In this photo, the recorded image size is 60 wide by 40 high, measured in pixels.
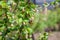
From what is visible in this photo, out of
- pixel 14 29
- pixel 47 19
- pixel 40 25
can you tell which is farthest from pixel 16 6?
pixel 47 19

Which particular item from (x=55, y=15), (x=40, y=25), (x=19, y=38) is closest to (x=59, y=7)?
(x=55, y=15)

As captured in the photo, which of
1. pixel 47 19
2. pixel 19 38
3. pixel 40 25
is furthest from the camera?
pixel 47 19

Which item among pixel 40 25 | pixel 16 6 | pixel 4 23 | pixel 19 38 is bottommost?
pixel 40 25

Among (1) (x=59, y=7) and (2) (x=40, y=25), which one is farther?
(1) (x=59, y=7)

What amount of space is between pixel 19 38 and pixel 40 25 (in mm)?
3039

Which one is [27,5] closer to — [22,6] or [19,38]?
[22,6]

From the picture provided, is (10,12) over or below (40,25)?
over

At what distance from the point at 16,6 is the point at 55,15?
3599mm

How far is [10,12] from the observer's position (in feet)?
4.47

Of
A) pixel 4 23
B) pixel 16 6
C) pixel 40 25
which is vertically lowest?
pixel 40 25

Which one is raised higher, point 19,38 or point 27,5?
point 27,5

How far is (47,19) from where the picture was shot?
4.91 meters

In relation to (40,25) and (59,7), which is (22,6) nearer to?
A: (40,25)

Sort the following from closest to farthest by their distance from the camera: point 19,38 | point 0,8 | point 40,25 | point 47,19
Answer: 1. point 0,8
2. point 19,38
3. point 40,25
4. point 47,19
